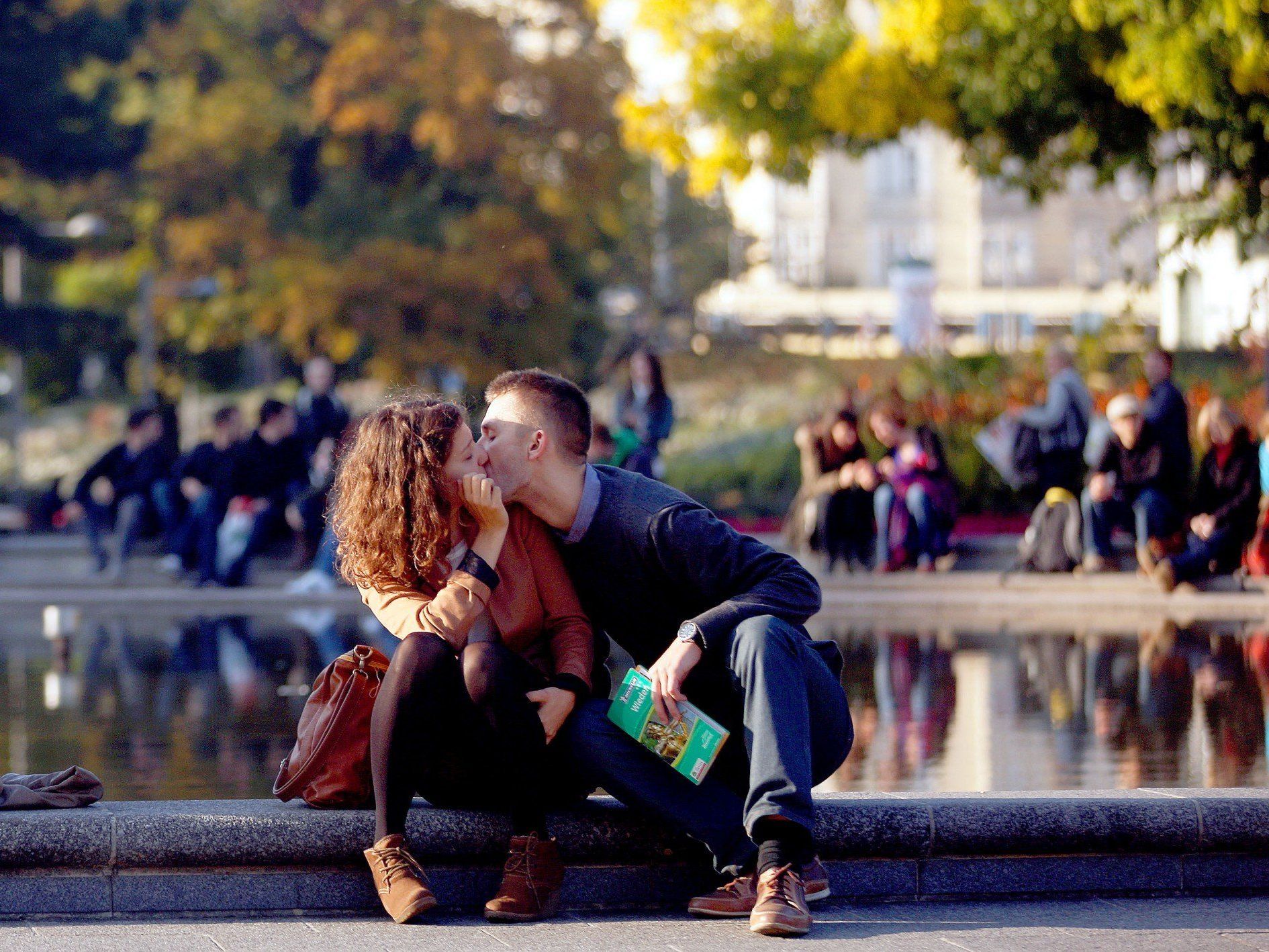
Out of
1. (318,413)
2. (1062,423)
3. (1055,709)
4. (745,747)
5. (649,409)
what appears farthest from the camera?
(318,413)

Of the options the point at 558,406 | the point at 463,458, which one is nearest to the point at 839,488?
the point at 558,406

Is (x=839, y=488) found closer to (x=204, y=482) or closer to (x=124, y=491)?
(x=204, y=482)

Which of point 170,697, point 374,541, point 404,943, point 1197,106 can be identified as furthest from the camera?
point 1197,106

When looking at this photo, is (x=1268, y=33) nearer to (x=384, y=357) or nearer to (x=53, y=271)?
(x=384, y=357)

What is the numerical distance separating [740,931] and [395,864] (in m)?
0.88

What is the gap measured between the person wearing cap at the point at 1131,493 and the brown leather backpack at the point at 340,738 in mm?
10711

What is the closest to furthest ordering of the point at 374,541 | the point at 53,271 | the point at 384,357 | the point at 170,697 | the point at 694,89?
the point at 374,541 < the point at 170,697 < the point at 694,89 < the point at 384,357 < the point at 53,271

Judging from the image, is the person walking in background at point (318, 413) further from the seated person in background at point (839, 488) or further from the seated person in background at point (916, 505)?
the seated person in background at point (916, 505)

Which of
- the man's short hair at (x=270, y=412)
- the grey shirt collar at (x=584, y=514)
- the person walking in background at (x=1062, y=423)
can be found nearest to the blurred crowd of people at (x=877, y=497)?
the person walking in background at (x=1062, y=423)

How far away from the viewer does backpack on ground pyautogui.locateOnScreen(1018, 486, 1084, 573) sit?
15.5m

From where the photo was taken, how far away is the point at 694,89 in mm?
18406

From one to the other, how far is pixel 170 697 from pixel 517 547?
5.81 m

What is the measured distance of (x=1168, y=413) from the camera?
15242mm

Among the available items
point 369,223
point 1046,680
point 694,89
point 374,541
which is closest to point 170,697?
point 1046,680
